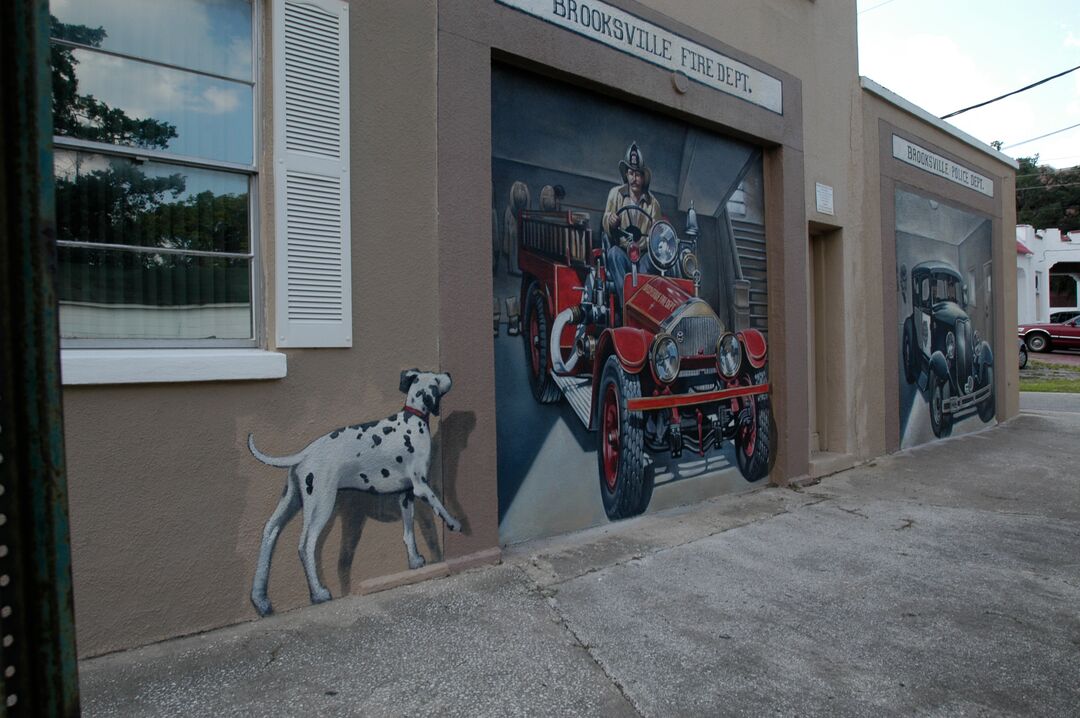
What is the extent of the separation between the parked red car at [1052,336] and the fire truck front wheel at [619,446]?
88.9 feet

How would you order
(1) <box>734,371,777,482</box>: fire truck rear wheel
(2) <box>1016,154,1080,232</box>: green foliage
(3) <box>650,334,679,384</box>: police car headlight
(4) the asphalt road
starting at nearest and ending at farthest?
(3) <box>650,334,679,384</box>: police car headlight, (1) <box>734,371,777,482</box>: fire truck rear wheel, (4) the asphalt road, (2) <box>1016,154,1080,232</box>: green foliage

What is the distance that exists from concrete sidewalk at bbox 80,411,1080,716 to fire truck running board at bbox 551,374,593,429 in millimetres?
858

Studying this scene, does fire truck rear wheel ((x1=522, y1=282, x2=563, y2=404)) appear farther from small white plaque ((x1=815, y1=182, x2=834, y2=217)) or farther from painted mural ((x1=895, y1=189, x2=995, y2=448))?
painted mural ((x1=895, y1=189, x2=995, y2=448))

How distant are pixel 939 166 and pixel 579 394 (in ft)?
24.3

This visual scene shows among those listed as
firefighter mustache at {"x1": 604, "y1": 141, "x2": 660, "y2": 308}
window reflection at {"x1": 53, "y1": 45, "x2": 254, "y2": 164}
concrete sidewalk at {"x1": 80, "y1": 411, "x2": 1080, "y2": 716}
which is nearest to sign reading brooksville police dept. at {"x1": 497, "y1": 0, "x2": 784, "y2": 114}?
firefighter mustache at {"x1": 604, "y1": 141, "x2": 660, "y2": 308}

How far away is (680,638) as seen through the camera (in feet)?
11.9

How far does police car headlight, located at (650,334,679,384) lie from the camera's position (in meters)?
6.00

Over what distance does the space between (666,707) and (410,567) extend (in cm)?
171

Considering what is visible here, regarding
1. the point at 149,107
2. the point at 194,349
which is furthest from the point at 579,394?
the point at 149,107

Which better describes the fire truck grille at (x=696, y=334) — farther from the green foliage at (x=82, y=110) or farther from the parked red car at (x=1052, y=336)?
the parked red car at (x=1052, y=336)

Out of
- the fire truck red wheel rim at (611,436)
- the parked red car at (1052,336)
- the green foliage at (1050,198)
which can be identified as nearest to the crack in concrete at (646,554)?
the fire truck red wheel rim at (611,436)

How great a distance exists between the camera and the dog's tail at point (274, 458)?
3598mm

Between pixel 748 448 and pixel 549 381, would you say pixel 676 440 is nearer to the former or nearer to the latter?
pixel 748 448

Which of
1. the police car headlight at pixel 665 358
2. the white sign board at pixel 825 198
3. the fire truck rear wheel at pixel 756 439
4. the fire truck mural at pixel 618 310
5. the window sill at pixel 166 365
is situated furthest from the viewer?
the white sign board at pixel 825 198
